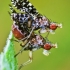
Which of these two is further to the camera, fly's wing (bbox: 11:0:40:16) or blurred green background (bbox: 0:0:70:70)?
blurred green background (bbox: 0:0:70:70)

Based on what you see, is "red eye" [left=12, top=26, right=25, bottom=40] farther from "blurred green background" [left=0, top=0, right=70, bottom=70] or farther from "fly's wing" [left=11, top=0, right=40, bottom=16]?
"blurred green background" [left=0, top=0, right=70, bottom=70]

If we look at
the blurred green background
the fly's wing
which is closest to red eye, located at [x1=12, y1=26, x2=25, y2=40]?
the fly's wing

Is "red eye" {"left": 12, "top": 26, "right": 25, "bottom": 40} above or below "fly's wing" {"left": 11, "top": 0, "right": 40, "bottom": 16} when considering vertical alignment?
below

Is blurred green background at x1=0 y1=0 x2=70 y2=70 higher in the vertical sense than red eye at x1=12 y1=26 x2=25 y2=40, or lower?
higher

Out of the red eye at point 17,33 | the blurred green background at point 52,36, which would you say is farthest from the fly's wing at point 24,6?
the blurred green background at point 52,36

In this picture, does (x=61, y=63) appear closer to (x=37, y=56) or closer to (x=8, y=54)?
(x=37, y=56)

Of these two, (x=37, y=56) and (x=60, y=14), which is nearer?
(x=37, y=56)

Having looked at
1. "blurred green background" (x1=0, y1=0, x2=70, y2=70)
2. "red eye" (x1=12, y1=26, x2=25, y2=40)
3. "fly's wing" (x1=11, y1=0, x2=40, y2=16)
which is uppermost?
"blurred green background" (x1=0, y1=0, x2=70, y2=70)

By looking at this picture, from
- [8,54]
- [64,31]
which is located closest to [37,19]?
[8,54]

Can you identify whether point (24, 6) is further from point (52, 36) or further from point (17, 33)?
point (52, 36)
